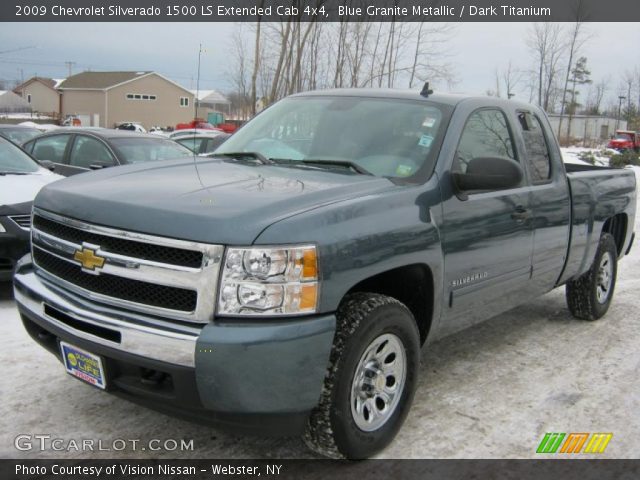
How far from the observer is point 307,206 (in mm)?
2891

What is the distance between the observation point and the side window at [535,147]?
15.3ft

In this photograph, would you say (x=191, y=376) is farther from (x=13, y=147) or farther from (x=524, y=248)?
(x=13, y=147)

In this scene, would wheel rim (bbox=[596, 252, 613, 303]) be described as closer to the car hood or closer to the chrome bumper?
the chrome bumper

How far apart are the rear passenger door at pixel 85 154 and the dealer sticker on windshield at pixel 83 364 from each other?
5487mm

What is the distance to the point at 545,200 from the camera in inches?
179

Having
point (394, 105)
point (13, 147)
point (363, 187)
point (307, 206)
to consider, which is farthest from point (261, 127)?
point (13, 147)

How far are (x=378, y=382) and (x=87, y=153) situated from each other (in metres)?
6.50

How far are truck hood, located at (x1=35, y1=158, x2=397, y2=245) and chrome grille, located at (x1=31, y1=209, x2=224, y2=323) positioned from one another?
0.15 feet

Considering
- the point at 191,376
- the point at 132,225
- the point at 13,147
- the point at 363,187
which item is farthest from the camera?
the point at 13,147

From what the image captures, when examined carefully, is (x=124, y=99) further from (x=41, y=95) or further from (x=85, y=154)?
(x=85, y=154)

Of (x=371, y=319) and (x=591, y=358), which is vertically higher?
(x=371, y=319)

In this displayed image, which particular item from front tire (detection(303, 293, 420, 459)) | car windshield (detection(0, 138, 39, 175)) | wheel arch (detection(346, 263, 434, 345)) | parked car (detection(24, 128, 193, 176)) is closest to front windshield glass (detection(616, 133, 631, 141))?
parked car (detection(24, 128, 193, 176))

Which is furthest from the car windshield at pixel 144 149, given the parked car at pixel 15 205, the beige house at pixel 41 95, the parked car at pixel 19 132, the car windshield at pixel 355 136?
the beige house at pixel 41 95

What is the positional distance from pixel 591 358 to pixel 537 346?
41 centimetres
